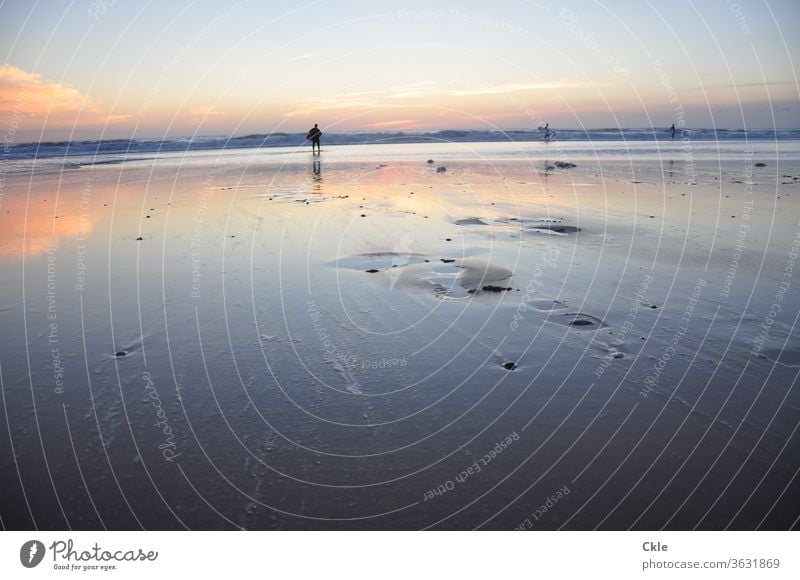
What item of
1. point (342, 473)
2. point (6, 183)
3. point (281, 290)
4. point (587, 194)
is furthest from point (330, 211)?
point (6, 183)

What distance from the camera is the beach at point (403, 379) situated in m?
3.89

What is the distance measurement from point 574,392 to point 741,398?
5.06ft

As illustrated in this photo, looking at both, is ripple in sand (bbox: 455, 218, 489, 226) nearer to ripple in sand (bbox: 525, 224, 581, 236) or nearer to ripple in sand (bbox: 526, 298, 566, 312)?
ripple in sand (bbox: 525, 224, 581, 236)

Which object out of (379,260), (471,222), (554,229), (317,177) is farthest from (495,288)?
(317,177)

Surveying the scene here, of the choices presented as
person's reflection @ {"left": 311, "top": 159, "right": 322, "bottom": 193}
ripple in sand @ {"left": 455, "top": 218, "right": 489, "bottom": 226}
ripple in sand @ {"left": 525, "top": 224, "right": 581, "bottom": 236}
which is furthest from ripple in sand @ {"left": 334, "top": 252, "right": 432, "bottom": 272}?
person's reflection @ {"left": 311, "top": 159, "right": 322, "bottom": 193}

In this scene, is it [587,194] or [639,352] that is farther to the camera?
[587,194]

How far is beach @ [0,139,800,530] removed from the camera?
3887mm

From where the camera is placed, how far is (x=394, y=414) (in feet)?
16.5

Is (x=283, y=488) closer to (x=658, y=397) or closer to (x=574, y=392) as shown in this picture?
(x=574, y=392)

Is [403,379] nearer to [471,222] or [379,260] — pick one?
[379,260]

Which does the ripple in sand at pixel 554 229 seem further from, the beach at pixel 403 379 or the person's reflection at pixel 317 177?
the person's reflection at pixel 317 177

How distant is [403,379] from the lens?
572 centimetres

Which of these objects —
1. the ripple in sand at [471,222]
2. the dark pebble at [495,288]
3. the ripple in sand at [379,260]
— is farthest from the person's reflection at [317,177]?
the dark pebble at [495,288]

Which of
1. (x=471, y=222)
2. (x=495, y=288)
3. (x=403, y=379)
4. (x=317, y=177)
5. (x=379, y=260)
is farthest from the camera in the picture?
(x=317, y=177)
